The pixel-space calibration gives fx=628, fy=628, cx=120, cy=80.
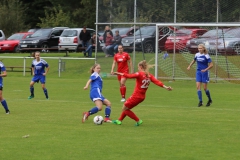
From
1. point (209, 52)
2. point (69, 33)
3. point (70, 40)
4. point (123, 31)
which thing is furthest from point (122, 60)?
point (69, 33)

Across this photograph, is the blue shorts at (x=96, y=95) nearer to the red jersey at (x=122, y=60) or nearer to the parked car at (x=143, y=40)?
the red jersey at (x=122, y=60)

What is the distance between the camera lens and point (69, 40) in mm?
45125

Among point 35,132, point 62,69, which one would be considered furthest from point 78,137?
point 62,69

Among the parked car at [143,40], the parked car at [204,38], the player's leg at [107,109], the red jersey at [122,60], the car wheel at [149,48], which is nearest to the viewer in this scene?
the player's leg at [107,109]

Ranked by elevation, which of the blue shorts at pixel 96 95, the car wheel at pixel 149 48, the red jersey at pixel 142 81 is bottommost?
the blue shorts at pixel 96 95

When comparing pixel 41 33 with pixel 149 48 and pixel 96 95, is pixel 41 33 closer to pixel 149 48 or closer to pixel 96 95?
pixel 149 48

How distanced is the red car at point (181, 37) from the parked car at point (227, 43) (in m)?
0.94

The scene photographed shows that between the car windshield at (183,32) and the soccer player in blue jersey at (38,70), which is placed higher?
the car windshield at (183,32)

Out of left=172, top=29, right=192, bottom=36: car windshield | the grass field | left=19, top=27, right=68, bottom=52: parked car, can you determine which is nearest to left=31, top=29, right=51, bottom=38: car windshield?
left=19, top=27, right=68, bottom=52: parked car

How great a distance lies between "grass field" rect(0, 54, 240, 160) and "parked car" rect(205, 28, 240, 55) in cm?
630

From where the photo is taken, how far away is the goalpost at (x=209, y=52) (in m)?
31.0

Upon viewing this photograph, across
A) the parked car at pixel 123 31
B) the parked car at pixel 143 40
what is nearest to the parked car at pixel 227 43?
the parked car at pixel 143 40

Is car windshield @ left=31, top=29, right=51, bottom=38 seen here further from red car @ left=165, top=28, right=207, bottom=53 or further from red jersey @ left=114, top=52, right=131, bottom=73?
red jersey @ left=114, top=52, right=131, bottom=73

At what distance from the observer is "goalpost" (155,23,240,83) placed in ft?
102
